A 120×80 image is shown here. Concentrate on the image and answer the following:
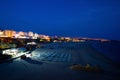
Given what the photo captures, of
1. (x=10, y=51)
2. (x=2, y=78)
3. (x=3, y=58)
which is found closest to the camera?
(x=2, y=78)

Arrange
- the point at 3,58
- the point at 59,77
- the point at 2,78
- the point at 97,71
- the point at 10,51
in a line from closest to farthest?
the point at 2,78, the point at 59,77, the point at 97,71, the point at 3,58, the point at 10,51

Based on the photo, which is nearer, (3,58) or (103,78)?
(103,78)

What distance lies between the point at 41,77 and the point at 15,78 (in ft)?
9.13

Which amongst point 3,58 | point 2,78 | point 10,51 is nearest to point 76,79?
point 2,78

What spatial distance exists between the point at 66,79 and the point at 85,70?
20.6 feet

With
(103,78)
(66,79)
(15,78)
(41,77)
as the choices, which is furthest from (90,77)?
(15,78)

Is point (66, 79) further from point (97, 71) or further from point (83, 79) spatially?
point (97, 71)

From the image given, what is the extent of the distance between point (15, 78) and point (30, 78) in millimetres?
1531

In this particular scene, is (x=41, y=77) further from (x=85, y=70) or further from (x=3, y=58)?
(x=3, y=58)

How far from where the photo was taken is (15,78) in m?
18.9

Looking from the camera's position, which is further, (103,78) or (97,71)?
(97,71)

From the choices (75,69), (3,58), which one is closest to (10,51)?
(3,58)

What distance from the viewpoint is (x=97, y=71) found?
24.8 metres

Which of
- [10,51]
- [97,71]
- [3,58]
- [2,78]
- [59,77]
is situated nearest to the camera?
[2,78]
